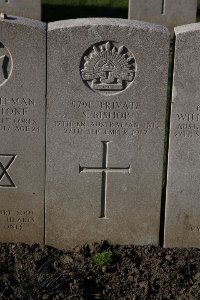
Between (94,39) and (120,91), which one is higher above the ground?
(94,39)

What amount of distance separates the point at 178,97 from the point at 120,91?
0.47 m

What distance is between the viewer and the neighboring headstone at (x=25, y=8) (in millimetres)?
11109

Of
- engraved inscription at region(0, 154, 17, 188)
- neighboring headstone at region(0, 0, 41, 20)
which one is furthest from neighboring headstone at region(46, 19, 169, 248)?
neighboring headstone at region(0, 0, 41, 20)

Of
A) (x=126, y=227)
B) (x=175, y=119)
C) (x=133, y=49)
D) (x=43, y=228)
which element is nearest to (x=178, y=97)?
(x=175, y=119)

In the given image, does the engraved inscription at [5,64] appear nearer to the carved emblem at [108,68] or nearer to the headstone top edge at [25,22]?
the headstone top edge at [25,22]

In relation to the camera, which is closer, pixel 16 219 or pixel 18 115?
pixel 18 115

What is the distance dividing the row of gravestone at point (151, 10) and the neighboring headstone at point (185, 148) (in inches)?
241

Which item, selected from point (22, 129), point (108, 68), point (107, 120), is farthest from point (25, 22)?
point (107, 120)

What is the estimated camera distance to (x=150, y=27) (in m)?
5.15

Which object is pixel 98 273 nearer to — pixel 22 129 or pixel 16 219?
pixel 16 219

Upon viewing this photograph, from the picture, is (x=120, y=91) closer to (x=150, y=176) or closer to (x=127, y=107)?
(x=127, y=107)

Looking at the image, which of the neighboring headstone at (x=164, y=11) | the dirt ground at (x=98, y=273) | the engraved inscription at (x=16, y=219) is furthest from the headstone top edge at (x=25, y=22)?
the neighboring headstone at (x=164, y=11)

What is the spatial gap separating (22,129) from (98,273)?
4.33 feet

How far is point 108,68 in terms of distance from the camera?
17.1 feet
